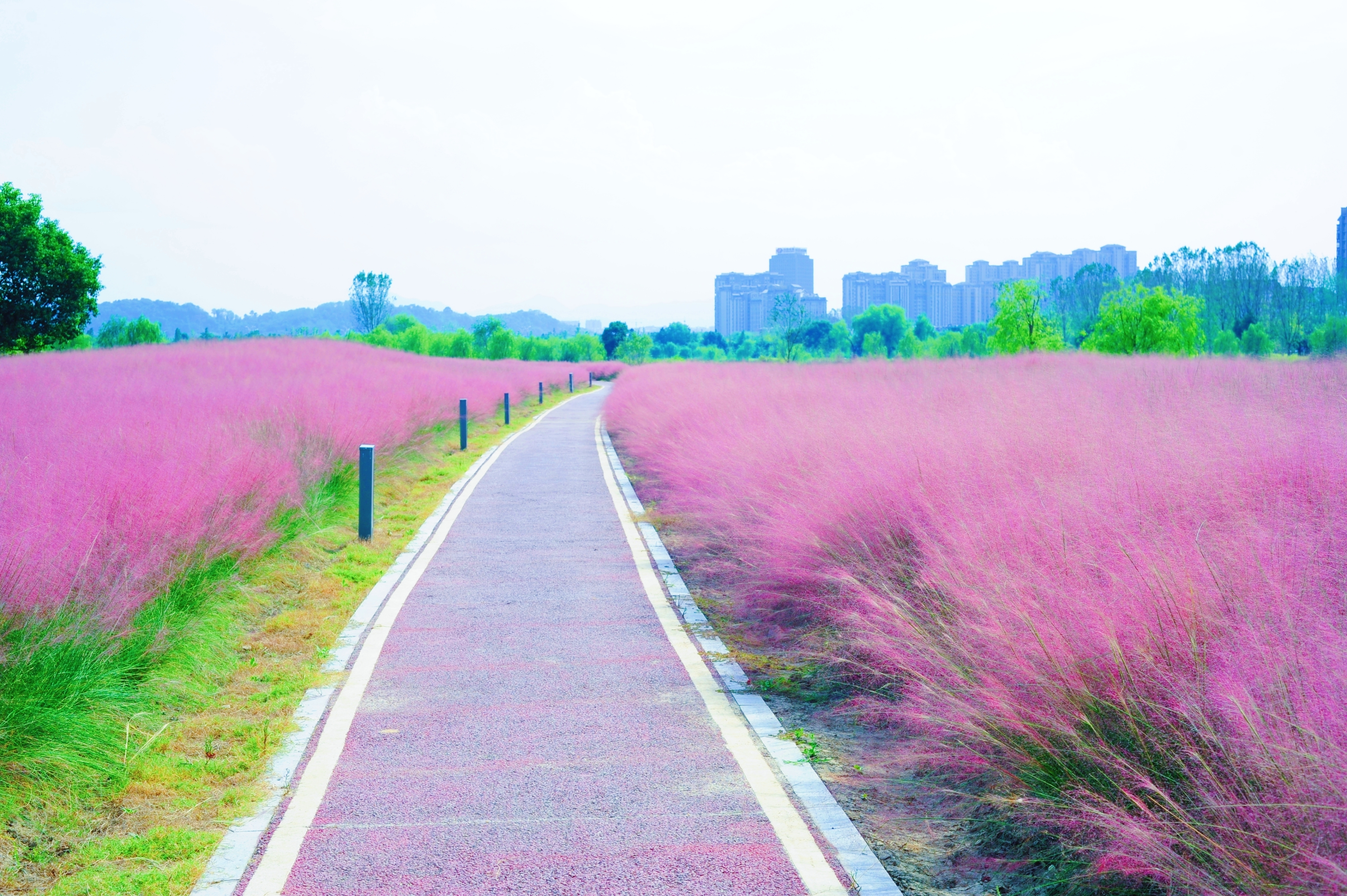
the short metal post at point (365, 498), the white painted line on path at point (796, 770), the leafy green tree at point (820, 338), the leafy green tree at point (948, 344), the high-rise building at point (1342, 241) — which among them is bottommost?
the white painted line on path at point (796, 770)

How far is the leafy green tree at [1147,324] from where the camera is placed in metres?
36.6

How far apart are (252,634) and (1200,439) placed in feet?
26.5

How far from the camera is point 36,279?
149 ft

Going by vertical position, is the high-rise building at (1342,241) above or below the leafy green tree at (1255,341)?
above

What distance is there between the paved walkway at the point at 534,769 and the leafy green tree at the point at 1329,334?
176 feet

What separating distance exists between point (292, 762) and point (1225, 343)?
8560cm

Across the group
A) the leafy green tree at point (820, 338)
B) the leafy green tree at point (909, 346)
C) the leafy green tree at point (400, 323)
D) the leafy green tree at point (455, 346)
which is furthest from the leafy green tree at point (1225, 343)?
the leafy green tree at point (400, 323)

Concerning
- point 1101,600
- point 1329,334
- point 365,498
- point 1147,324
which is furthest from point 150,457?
point 1329,334

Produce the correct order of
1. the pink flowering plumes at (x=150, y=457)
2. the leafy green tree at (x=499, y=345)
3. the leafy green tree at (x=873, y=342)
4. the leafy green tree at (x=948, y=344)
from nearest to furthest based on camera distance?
the pink flowering plumes at (x=150, y=457), the leafy green tree at (x=948, y=344), the leafy green tree at (x=873, y=342), the leafy green tree at (x=499, y=345)

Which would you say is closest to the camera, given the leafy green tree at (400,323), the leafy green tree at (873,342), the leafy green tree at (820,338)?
the leafy green tree at (873,342)

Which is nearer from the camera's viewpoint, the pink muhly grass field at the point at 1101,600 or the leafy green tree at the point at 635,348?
the pink muhly grass field at the point at 1101,600

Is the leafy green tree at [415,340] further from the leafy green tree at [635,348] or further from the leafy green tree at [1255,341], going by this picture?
the leafy green tree at [1255,341]

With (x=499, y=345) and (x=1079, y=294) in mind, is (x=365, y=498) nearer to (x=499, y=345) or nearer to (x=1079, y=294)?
(x=499, y=345)

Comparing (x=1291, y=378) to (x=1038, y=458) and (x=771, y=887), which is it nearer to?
(x=1038, y=458)
